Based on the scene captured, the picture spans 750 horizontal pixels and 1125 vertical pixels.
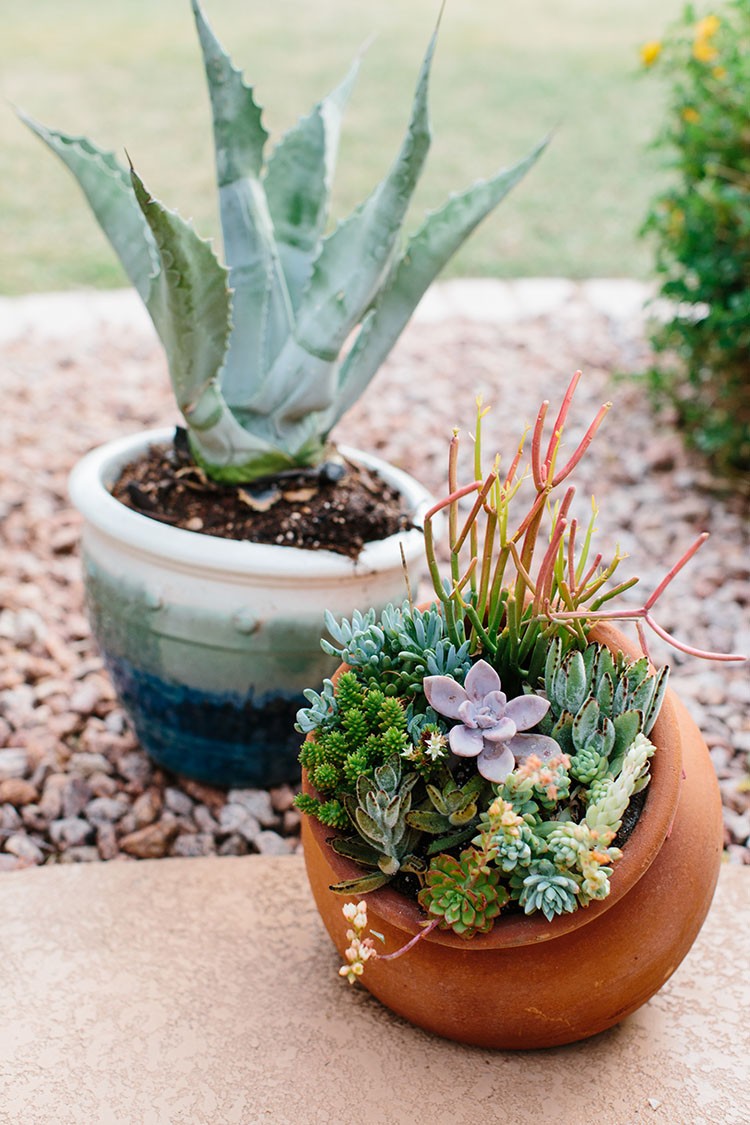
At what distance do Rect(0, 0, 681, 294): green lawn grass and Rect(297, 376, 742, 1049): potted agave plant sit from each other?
8.20 feet

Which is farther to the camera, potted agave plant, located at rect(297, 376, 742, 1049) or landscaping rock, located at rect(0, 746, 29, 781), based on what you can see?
landscaping rock, located at rect(0, 746, 29, 781)

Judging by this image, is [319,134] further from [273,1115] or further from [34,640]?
[273,1115]

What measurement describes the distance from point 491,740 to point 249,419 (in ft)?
2.66

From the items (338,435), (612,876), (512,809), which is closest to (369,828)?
(512,809)

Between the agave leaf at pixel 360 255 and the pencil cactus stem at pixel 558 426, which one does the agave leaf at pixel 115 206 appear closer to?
the agave leaf at pixel 360 255

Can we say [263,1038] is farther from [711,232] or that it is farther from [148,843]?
[711,232]

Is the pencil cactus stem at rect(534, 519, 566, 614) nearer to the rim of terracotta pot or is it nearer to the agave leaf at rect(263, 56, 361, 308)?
the rim of terracotta pot

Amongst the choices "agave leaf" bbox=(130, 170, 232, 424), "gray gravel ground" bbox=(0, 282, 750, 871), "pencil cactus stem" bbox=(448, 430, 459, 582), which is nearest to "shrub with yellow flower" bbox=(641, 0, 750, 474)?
"gray gravel ground" bbox=(0, 282, 750, 871)

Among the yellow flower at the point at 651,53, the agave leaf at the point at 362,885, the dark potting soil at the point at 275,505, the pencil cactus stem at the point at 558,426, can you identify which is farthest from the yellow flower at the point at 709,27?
the agave leaf at the point at 362,885

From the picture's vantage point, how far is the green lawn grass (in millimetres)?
4922

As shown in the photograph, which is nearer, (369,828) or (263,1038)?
(369,828)

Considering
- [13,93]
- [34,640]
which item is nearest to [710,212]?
[34,640]

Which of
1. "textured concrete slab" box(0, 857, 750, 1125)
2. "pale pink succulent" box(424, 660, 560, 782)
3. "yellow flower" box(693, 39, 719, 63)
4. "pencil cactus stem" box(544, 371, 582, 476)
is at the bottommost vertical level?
"textured concrete slab" box(0, 857, 750, 1125)

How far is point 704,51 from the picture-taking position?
9.83 ft
